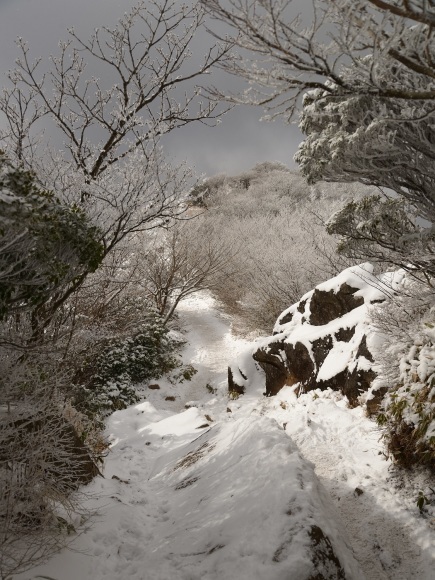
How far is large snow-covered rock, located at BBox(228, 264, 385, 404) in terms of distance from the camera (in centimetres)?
734

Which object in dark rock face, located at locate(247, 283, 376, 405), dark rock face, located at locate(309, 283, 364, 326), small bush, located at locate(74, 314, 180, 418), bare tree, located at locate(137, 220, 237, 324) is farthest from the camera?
bare tree, located at locate(137, 220, 237, 324)

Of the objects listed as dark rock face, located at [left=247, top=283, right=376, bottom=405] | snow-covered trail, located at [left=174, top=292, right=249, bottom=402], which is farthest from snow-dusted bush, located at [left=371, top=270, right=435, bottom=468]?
snow-covered trail, located at [left=174, top=292, right=249, bottom=402]

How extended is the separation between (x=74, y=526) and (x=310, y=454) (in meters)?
3.73

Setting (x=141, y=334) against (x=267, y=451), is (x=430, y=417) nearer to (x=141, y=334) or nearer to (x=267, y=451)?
(x=267, y=451)

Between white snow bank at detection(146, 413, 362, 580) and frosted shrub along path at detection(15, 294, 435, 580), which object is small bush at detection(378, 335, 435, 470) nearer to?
frosted shrub along path at detection(15, 294, 435, 580)

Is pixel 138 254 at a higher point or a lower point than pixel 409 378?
higher

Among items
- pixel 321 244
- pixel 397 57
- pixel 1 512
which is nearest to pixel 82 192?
pixel 1 512

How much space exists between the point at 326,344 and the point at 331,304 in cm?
114

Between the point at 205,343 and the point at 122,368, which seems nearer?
the point at 122,368

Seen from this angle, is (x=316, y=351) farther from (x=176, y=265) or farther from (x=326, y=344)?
(x=176, y=265)

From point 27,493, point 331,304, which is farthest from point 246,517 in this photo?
point 331,304

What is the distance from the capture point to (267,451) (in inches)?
177

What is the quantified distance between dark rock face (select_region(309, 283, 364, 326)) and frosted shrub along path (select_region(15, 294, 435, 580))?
251 cm

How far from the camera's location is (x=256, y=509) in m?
3.59
